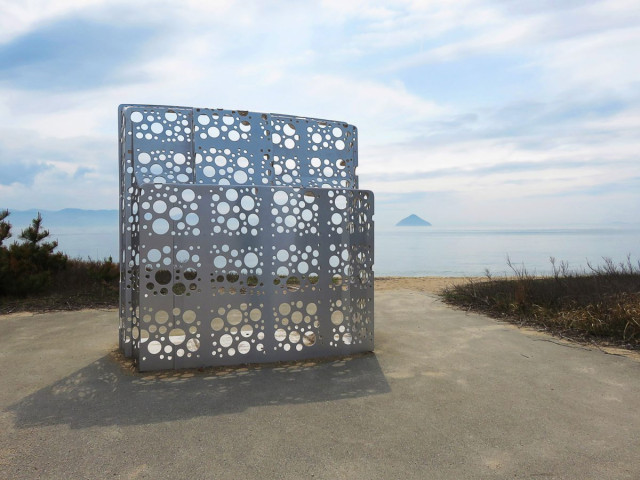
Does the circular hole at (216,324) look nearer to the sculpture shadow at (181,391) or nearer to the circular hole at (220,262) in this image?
the sculpture shadow at (181,391)

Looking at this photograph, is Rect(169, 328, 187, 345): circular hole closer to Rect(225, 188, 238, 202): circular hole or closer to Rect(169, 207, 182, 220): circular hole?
Rect(169, 207, 182, 220): circular hole

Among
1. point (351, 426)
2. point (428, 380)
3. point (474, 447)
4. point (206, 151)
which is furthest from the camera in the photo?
point (206, 151)

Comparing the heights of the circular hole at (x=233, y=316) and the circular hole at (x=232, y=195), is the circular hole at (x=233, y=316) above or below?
below

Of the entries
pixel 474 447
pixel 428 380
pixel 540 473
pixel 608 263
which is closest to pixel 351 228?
pixel 428 380

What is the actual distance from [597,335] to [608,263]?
331 centimetres

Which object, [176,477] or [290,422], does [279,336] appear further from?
[176,477]

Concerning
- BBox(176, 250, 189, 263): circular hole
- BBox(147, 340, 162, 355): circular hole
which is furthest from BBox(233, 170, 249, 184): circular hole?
BBox(147, 340, 162, 355): circular hole

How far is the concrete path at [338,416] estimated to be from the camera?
2.23 metres

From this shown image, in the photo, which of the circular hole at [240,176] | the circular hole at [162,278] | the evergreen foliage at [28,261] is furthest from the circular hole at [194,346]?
the evergreen foliage at [28,261]

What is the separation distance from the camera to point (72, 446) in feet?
7.98

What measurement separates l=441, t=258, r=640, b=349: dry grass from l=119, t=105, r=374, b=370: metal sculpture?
257 centimetres

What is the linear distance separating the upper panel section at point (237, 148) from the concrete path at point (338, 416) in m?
1.85

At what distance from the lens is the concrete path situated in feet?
7.32

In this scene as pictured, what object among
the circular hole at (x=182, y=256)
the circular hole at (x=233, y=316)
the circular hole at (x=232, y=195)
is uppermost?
the circular hole at (x=232, y=195)
